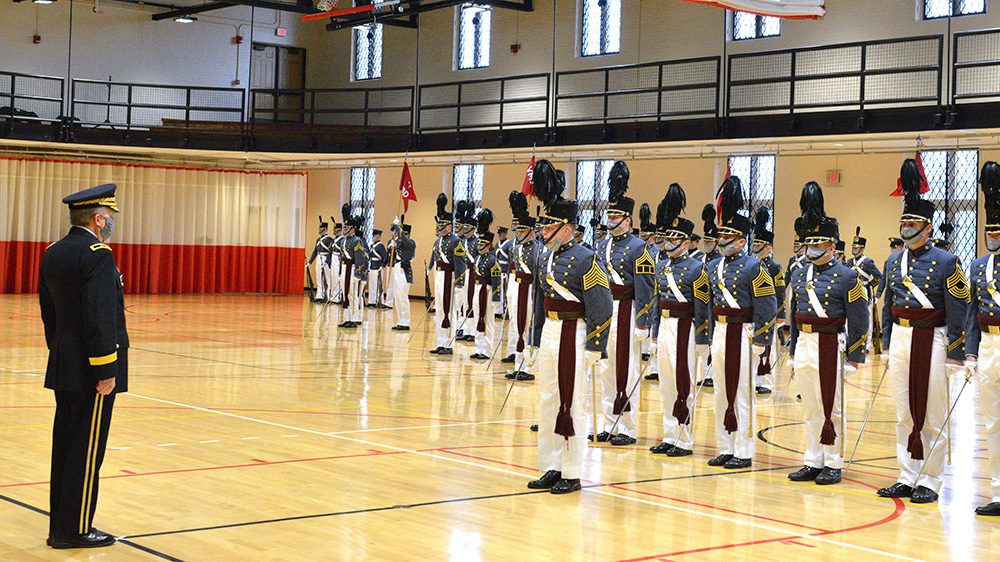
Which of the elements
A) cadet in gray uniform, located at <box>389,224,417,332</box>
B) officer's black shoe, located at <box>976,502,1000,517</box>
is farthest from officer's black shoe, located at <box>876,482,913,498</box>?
cadet in gray uniform, located at <box>389,224,417,332</box>

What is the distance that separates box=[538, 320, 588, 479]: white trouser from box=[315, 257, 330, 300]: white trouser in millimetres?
21854

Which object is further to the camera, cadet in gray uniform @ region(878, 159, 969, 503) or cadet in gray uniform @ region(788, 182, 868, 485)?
cadet in gray uniform @ region(788, 182, 868, 485)

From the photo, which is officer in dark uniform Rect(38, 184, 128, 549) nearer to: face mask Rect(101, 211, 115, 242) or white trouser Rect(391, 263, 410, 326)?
face mask Rect(101, 211, 115, 242)

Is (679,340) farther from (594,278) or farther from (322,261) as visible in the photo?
(322,261)

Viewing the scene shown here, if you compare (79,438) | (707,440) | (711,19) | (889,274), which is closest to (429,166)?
(711,19)

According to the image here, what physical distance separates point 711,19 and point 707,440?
16929 mm

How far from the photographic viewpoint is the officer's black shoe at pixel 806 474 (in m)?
8.62

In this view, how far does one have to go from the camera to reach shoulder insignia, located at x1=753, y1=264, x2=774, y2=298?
915cm

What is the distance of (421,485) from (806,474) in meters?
2.94

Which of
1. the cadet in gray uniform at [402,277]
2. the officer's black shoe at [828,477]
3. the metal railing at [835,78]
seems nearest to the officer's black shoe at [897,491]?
the officer's black shoe at [828,477]

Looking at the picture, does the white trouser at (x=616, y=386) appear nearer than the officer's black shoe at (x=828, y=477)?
No

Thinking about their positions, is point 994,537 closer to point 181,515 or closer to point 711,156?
point 181,515

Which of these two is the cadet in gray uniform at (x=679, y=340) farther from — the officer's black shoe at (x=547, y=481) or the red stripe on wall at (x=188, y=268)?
the red stripe on wall at (x=188, y=268)

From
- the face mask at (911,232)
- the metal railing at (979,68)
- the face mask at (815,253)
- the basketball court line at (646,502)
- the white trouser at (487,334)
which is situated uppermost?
the metal railing at (979,68)
